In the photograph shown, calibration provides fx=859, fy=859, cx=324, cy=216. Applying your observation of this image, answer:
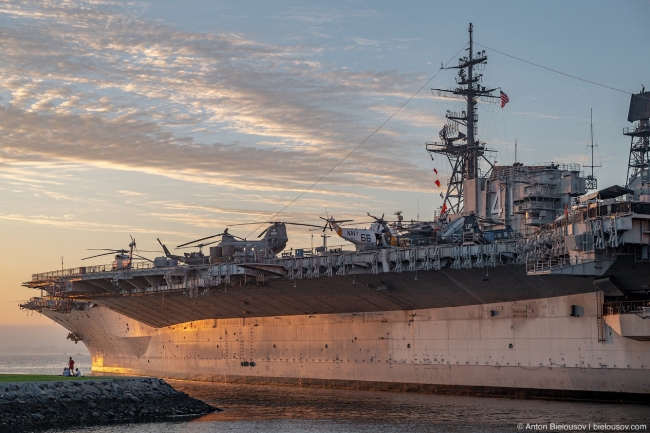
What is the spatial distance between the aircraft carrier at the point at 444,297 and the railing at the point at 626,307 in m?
0.06

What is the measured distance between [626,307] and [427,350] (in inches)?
356

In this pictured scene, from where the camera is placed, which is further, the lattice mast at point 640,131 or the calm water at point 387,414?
the lattice mast at point 640,131

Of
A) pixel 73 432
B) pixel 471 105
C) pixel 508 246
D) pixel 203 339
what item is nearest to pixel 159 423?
pixel 73 432

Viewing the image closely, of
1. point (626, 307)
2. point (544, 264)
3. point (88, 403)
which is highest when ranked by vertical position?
point (544, 264)

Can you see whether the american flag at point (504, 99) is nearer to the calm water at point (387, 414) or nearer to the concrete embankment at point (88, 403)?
the calm water at point (387, 414)

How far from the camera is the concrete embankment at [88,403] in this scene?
2445 cm

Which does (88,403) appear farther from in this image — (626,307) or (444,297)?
(626,307)

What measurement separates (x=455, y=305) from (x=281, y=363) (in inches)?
429

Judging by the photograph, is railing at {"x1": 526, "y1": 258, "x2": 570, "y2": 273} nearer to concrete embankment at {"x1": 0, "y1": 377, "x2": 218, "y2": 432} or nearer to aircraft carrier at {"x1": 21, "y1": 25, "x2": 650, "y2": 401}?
aircraft carrier at {"x1": 21, "y1": 25, "x2": 650, "y2": 401}

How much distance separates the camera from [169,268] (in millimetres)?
38938

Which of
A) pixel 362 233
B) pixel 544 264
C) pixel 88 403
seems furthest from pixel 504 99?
pixel 88 403

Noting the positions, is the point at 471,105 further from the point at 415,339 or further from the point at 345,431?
the point at 345,431

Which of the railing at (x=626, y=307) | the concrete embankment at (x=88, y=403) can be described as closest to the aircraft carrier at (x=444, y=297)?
the railing at (x=626, y=307)

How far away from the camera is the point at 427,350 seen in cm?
3412
